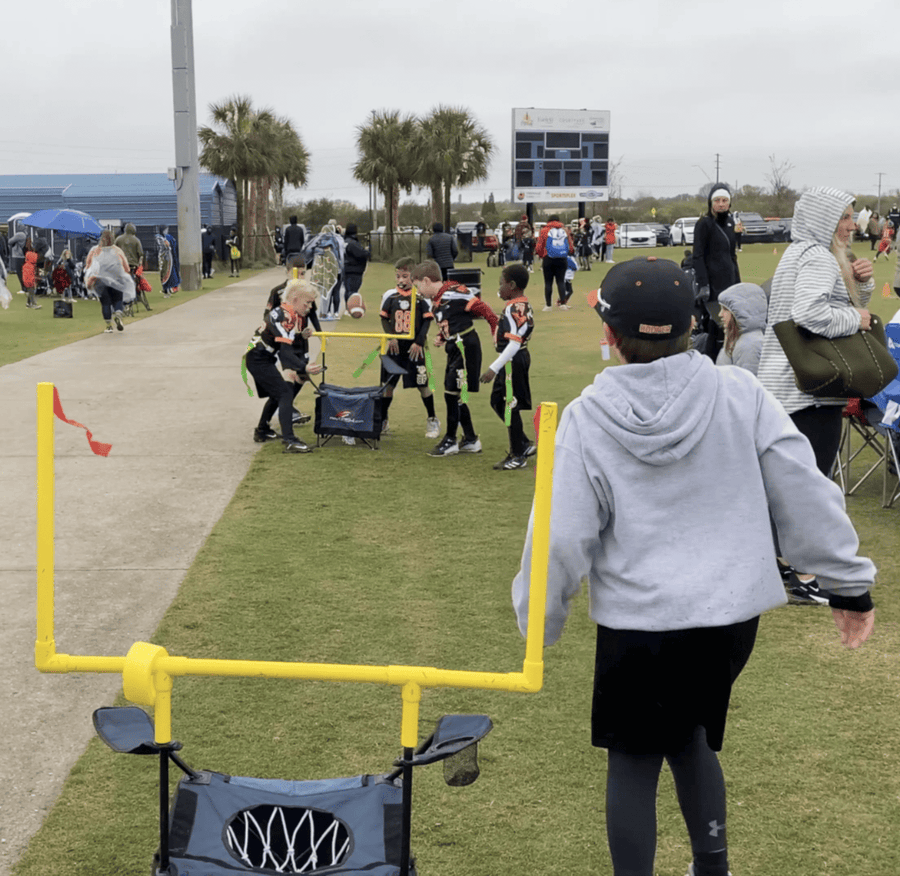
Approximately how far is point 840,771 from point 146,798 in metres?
2.44

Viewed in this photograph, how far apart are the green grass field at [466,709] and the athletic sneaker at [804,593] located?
0.11m

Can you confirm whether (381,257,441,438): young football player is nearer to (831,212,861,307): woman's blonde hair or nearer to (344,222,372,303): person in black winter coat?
(831,212,861,307): woman's blonde hair

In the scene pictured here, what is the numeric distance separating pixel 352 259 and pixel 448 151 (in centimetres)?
3500

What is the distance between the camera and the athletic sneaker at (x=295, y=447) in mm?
9906

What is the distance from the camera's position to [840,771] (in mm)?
4027

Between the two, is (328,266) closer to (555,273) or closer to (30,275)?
(555,273)

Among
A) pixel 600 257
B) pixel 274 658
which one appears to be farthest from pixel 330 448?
pixel 600 257

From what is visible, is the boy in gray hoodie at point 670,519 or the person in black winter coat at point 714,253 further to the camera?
the person in black winter coat at point 714,253

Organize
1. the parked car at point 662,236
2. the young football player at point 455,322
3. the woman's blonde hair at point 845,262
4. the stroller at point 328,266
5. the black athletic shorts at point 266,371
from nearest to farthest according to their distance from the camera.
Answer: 1. the woman's blonde hair at point 845,262
2. the young football player at point 455,322
3. the black athletic shorts at point 266,371
4. the stroller at point 328,266
5. the parked car at point 662,236

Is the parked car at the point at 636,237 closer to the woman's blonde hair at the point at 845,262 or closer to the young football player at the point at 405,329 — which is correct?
the young football player at the point at 405,329

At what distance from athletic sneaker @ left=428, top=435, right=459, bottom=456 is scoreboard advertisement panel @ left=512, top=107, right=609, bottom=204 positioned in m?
42.0

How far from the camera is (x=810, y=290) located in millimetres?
5227

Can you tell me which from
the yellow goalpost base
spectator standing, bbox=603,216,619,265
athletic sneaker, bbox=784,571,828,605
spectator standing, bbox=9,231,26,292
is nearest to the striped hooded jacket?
athletic sneaker, bbox=784,571,828,605

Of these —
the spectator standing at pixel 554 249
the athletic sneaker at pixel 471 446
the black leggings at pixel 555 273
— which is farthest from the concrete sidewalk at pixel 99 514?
the black leggings at pixel 555 273
